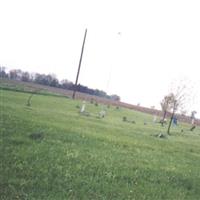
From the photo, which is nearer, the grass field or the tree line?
the grass field

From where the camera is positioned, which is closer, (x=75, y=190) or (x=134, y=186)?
(x=75, y=190)

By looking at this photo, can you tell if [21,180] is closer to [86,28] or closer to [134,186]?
[134,186]

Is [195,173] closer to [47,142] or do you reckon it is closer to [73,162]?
[73,162]

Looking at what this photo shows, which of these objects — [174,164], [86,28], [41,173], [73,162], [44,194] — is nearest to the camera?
[44,194]

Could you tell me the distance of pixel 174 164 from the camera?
43.9ft

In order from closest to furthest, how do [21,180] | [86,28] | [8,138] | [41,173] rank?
[21,180] < [41,173] < [8,138] < [86,28]

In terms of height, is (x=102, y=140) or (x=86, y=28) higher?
(x=86, y=28)

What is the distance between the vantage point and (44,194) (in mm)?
7363

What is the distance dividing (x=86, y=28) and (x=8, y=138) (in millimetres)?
55680

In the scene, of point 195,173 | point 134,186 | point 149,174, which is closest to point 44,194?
point 134,186

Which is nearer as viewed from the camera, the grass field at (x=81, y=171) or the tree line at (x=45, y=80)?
the grass field at (x=81, y=171)

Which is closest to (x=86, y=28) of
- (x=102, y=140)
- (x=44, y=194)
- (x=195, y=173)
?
(x=102, y=140)

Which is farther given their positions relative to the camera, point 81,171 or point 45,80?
point 45,80

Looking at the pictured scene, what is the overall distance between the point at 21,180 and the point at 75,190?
4.33 feet
